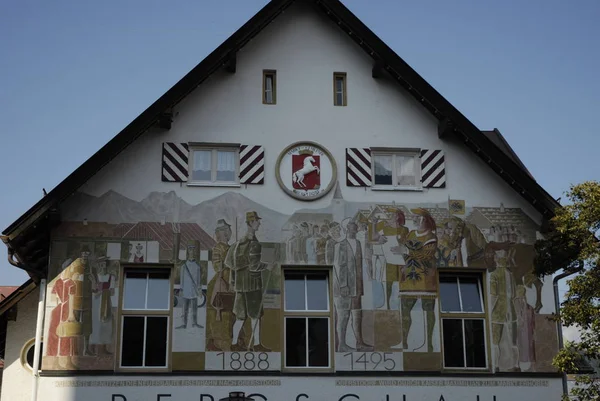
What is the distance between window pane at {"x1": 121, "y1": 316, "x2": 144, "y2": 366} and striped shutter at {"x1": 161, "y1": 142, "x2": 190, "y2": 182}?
3.06 m

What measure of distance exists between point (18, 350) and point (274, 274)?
8.43m

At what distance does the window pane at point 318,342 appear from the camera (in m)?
19.5

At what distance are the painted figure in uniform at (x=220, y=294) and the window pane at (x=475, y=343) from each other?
5.04m

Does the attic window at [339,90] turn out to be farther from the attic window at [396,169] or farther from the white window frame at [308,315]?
the white window frame at [308,315]

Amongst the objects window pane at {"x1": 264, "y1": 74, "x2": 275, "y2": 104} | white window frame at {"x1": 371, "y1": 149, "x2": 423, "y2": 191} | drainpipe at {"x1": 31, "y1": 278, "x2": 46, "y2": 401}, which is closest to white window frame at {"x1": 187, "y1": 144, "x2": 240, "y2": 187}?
window pane at {"x1": 264, "y1": 74, "x2": 275, "y2": 104}

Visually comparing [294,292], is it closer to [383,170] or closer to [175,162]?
[383,170]

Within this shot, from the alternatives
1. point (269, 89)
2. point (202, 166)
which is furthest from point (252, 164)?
point (269, 89)

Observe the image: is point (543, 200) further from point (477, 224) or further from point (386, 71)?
point (386, 71)

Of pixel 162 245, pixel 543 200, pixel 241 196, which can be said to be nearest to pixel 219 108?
pixel 241 196

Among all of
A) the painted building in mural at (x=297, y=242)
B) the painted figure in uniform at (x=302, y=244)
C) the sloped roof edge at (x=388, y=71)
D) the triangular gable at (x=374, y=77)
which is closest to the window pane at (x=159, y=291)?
the painted building in mural at (x=297, y=242)

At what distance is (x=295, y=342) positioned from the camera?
1952cm

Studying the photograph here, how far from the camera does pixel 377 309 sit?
64.7 feet

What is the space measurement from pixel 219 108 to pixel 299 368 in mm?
5906

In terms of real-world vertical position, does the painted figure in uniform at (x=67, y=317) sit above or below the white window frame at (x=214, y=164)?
below
